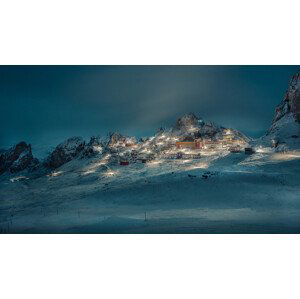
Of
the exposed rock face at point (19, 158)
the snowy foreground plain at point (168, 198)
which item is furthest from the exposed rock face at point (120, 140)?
the exposed rock face at point (19, 158)

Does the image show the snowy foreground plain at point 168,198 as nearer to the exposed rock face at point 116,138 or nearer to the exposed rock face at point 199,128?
the exposed rock face at point 199,128

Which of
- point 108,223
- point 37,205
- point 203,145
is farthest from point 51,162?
point 203,145

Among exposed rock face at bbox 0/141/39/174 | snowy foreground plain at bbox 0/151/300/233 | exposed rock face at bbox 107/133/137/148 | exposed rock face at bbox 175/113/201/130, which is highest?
exposed rock face at bbox 175/113/201/130

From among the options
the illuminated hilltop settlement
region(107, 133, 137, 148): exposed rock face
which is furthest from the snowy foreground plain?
region(107, 133, 137, 148): exposed rock face

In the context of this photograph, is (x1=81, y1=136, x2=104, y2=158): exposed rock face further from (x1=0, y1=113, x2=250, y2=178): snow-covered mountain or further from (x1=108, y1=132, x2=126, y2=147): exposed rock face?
(x1=108, y1=132, x2=126, y2=147): exposed rock face

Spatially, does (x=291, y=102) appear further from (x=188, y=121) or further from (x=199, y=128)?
(x=188, y=121)

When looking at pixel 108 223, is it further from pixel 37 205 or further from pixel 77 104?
pixel 77 104
